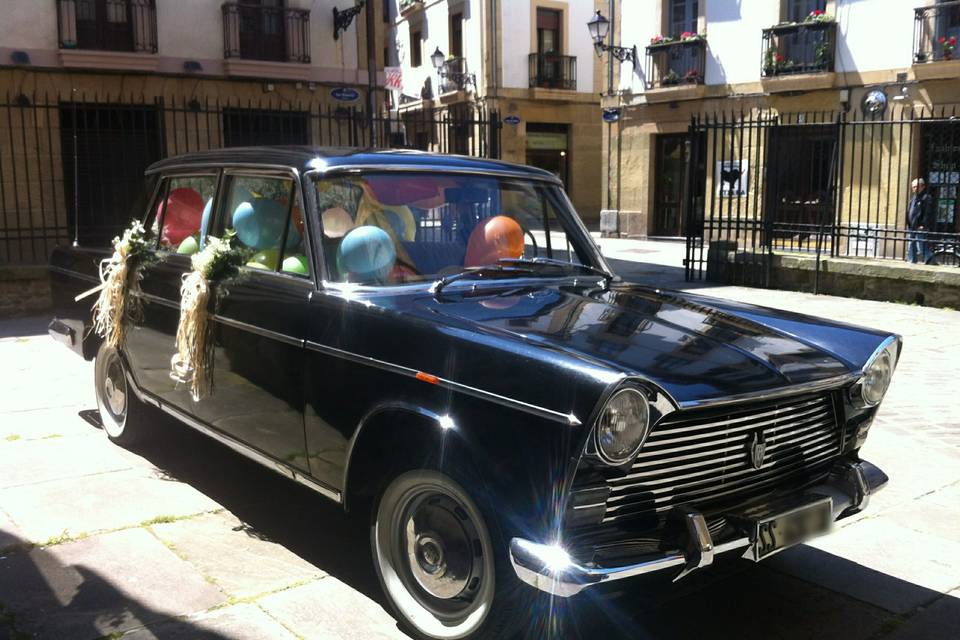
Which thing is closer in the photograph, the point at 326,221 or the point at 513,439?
the point at 513,439

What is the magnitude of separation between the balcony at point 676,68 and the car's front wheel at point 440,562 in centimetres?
2073

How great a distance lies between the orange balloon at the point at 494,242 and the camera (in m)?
3.99

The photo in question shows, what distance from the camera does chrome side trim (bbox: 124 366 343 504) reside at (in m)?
3.54

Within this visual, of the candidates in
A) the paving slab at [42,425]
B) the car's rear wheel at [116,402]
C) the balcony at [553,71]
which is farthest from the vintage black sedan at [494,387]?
the balcony at [553,71]

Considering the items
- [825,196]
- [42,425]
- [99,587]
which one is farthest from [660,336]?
[825,196]

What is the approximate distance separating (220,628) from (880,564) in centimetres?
285

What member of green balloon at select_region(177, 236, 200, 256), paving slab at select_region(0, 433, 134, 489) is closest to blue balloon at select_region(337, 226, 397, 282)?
green balloon at select_region(177, 236, 200, 256)

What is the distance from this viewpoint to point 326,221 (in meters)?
3.69

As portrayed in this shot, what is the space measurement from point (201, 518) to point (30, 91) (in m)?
15.8

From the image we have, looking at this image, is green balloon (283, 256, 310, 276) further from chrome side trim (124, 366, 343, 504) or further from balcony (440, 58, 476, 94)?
balcony (440, 58, 476, 94)

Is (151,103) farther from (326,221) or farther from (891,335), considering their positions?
(891,335)

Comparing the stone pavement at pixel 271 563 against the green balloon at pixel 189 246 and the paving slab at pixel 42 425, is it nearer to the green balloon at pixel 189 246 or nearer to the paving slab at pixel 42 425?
the paving slab at pixel 42 425

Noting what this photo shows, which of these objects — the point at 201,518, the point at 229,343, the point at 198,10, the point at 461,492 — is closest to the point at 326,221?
the point at 229,343

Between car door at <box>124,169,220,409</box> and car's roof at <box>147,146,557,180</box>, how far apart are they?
0.27 meters
